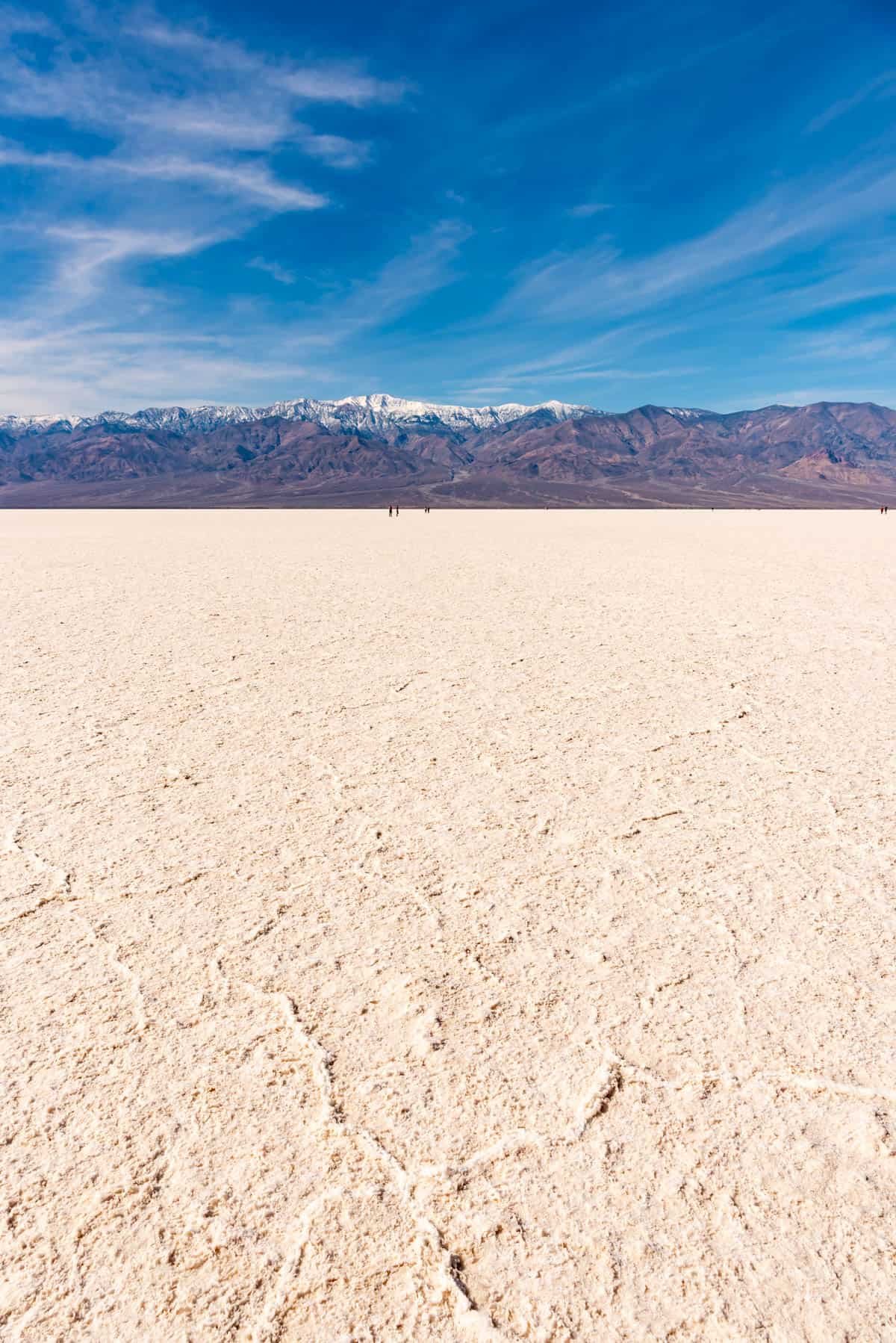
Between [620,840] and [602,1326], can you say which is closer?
[602,1326]

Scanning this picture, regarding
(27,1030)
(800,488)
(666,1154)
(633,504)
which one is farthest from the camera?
(800,488)

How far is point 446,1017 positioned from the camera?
8.35 ft

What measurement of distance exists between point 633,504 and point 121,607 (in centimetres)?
14238

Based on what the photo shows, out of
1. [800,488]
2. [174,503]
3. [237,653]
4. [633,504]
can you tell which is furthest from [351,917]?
[800,488]

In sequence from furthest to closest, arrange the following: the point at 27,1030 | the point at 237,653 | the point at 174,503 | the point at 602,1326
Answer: the point at 174,503 < the point at 237,653 < the point at 27,1030 < the point at 602,1326

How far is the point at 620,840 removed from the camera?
3809 mm

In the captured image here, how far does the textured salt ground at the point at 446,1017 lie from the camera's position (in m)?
1.73

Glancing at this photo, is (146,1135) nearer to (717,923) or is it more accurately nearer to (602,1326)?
(602,1326)

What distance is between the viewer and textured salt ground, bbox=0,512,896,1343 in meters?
1.73

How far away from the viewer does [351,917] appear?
10.3 feet

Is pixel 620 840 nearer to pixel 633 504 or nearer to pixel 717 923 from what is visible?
pixel 717 923

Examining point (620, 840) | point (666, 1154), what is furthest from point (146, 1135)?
point (620, 840)

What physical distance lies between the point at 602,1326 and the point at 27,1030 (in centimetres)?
197

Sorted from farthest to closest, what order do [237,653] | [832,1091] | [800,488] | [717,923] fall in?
[800,488], [237,653], [717,923], [832,1091]
